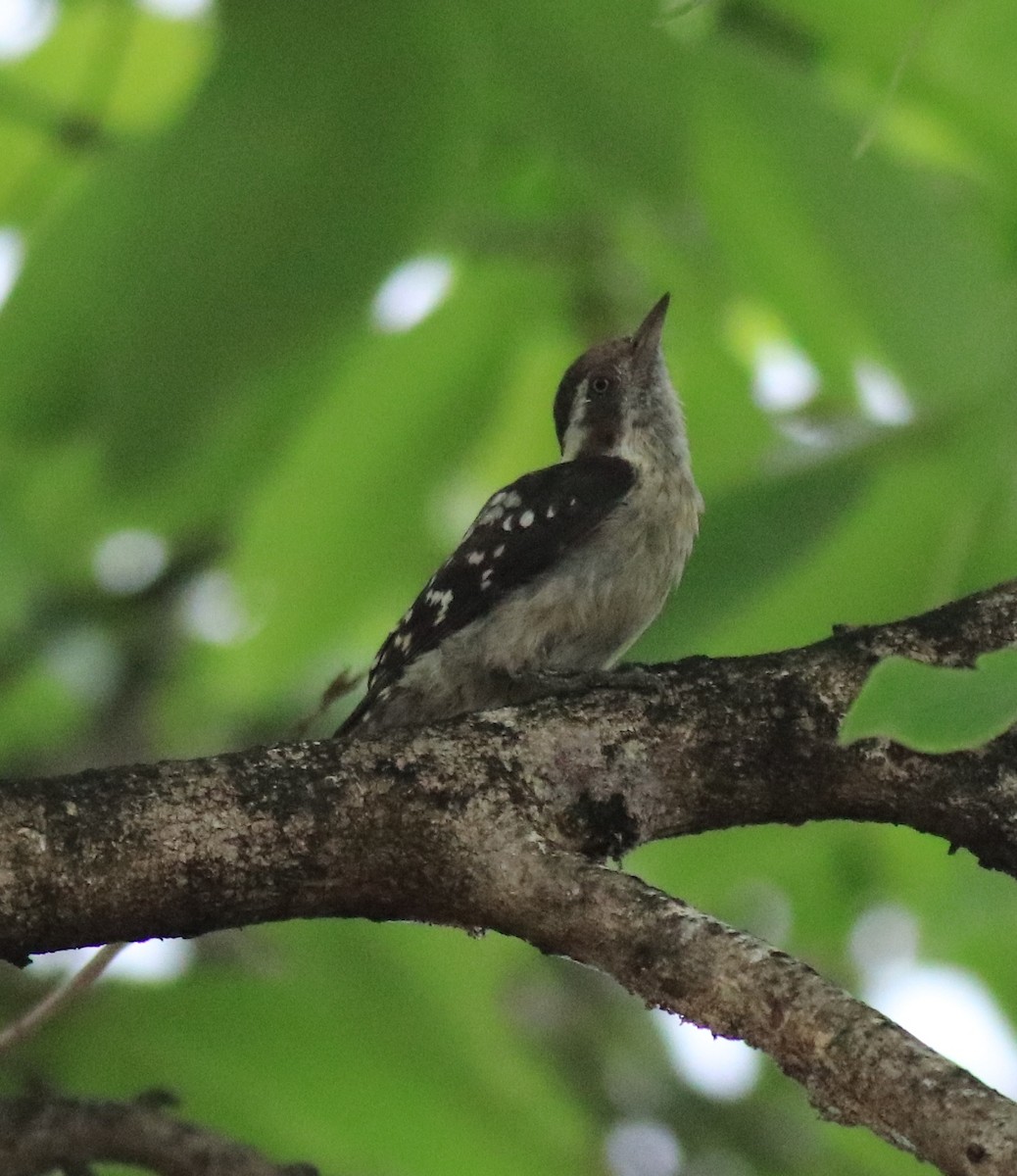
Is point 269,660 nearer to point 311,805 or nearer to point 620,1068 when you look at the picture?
point 311,805

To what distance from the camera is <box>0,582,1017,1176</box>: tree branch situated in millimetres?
1961

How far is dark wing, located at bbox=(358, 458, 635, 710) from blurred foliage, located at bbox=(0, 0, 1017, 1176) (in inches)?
9.2

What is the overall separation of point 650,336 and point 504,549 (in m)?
0.64

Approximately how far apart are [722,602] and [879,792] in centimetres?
40

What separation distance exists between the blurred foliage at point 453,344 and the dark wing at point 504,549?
0.23m

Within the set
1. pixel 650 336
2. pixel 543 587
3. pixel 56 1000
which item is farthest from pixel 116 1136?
pixel 650 336

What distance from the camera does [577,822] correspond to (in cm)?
241

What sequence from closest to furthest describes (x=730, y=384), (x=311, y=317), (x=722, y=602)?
(x=311, y=317) < (x=722, y=602) < (x=730, y=384)

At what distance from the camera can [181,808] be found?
7.47 feet

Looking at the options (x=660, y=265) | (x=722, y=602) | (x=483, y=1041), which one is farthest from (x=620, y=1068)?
(x=722, y=602)

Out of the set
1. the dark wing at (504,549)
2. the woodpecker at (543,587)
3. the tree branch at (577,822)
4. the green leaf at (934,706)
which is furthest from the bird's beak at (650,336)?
the green leaf at (934,706)

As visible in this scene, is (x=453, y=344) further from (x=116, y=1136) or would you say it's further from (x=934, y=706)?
(x=934, y=706)

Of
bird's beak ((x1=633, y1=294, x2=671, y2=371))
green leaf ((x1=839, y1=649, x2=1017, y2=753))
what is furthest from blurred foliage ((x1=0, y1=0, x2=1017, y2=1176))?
green leaf ((x1=839, y1=649, x2=1017, y2=753))

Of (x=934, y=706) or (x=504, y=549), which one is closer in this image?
(x=934, y=706)
